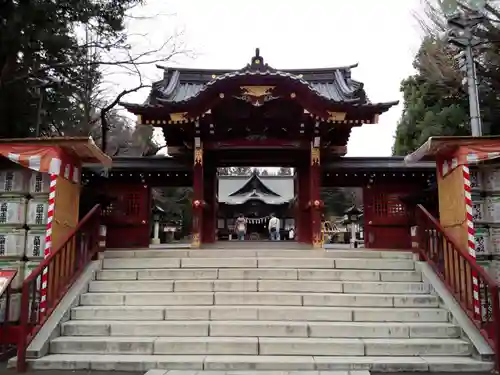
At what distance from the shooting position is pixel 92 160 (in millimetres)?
8359

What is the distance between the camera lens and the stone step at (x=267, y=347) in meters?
5.79

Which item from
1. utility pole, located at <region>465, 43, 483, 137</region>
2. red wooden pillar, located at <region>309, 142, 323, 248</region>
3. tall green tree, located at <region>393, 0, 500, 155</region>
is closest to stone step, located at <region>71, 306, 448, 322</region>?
red wooden pillar, located at <region>309, 142, 323, 248</region>

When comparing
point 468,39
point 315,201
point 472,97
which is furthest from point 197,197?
point 468,39

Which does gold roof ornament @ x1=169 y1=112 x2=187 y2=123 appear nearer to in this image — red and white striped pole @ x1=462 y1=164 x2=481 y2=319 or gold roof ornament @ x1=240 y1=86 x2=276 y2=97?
gold roof ornament @ x1=240 y1=86 x2=276 y2=97

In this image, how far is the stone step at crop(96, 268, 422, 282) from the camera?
7.66 meters

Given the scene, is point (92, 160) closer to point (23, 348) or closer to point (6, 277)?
point (6, 277)

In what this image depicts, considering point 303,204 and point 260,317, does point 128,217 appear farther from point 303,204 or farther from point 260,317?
point 260,317

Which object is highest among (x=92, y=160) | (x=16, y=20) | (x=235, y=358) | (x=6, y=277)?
(x=16, y=20)

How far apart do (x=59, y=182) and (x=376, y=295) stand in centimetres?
584

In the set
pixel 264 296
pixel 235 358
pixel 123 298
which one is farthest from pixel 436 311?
pixel 123 298

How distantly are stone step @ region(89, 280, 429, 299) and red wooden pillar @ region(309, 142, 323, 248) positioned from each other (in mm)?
2675

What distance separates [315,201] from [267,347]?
16.5 ft

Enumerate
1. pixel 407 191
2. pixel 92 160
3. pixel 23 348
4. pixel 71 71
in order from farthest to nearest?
pixel 71 71 → pixel 407 191 → pixel 92 160 → pixel 23 348

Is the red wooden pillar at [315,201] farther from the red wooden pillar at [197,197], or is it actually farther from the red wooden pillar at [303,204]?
the red wooden pillar at [197,197]
